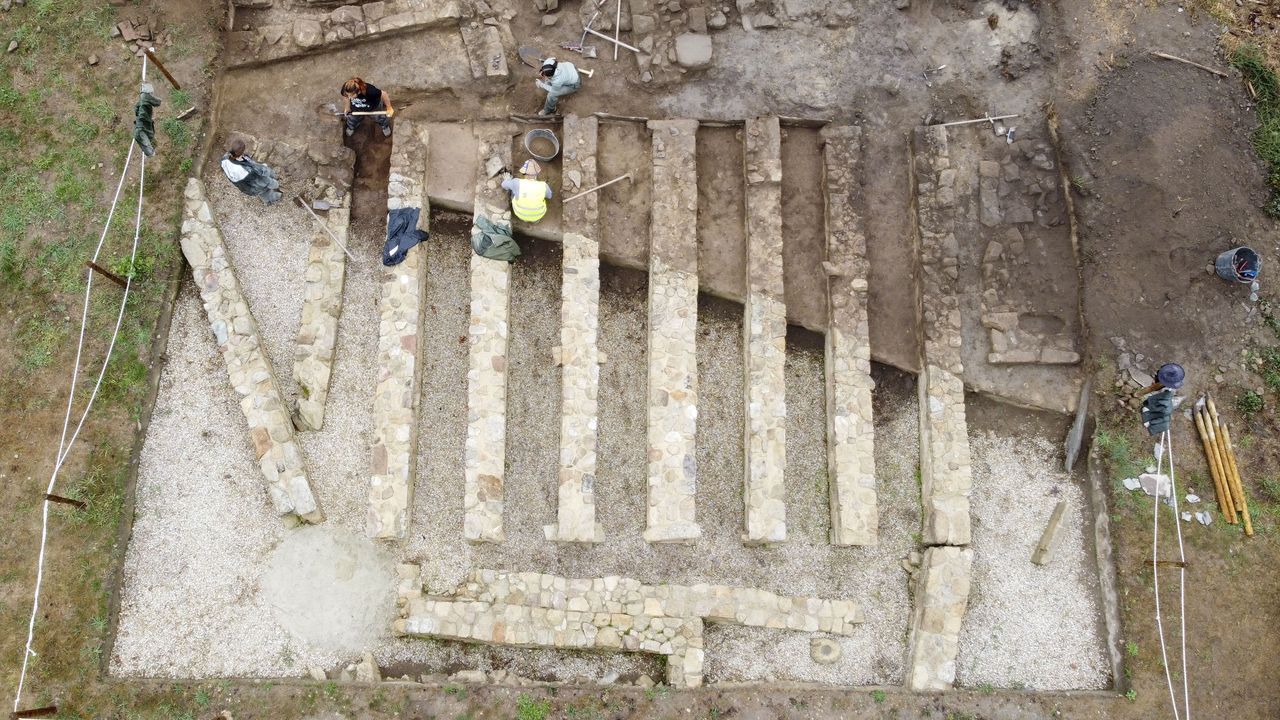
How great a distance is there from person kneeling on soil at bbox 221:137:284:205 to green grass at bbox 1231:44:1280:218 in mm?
15814

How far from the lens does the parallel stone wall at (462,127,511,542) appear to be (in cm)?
1152

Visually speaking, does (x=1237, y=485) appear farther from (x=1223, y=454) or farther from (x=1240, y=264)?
(x=1240, y=264)

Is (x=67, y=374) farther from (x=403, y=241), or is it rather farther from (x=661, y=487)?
(x=661, y=487)

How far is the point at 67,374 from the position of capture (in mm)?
A: 12023

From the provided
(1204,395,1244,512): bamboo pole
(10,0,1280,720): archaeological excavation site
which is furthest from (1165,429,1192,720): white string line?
(1204,395,1244,512): bamboo pole

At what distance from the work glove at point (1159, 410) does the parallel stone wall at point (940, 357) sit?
256cm

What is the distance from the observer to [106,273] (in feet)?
39.3

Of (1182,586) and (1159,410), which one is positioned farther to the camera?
Result: (1159,410)

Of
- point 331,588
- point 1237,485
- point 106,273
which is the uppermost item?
point 106,273

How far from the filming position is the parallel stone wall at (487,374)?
1152 centimetres

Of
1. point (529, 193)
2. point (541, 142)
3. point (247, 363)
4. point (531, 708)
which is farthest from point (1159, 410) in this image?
point (247, 363)

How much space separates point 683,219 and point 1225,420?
29.0 feet

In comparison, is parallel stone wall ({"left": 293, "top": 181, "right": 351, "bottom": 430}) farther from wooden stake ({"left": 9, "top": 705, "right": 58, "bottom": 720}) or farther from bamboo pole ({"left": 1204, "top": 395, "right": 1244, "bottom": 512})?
bamboo pole ({"left": 1204, "top": 395, "right": 1244, "bottom": 512})

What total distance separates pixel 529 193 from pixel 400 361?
3.14 metres
